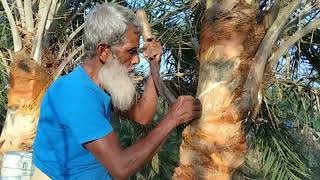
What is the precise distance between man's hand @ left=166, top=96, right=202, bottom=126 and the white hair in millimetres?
384

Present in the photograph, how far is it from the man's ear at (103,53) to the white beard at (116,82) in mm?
22

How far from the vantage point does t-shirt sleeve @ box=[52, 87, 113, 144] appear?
2.19 metres

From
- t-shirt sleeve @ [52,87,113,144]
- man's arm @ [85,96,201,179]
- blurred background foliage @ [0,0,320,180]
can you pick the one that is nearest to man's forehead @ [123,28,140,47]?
t-shirt sleeve @ [52,87,113,144]

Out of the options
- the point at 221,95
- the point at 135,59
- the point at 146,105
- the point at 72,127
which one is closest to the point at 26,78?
the point at 146,105

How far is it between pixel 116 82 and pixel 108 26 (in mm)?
243

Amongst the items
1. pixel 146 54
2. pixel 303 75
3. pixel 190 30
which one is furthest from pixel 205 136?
pixel 303 75

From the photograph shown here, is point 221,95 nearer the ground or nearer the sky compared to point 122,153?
nearer the sky

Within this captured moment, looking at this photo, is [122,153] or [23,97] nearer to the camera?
[122,153]

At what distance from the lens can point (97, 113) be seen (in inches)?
87.4

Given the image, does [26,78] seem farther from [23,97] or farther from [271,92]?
[271,92]

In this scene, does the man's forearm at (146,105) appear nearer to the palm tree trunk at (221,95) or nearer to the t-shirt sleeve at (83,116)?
the palm tree trunk at (221,95)

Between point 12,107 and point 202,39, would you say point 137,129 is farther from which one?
point 202,39

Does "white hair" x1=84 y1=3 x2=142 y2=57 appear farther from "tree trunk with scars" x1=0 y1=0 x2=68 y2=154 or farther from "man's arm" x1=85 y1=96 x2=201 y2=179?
"tree trunk with scars" x1=0 y1=0 x2=68 y2=154

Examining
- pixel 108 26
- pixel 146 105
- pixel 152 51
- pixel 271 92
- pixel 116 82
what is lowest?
pixel 271 92
